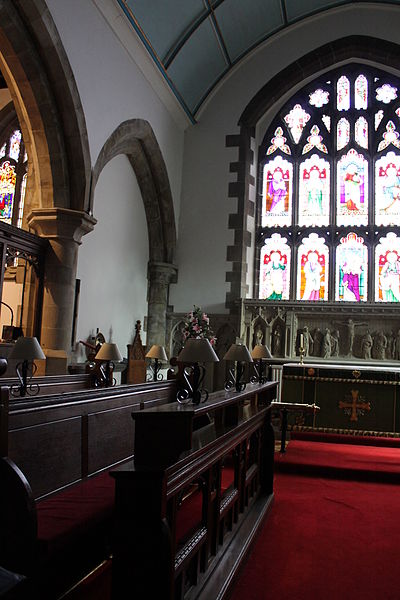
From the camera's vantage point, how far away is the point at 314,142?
36.1 feet

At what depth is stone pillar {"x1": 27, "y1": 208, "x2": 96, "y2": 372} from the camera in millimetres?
6930

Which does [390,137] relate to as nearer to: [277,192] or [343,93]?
[343,93]

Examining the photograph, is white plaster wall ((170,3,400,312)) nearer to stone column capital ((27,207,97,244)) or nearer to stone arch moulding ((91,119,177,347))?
stone arch moulding ((91,119,177,347))

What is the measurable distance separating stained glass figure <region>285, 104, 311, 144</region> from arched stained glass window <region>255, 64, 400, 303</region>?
20 mm

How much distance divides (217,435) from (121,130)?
21.3ft

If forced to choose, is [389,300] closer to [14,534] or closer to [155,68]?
[155,68]

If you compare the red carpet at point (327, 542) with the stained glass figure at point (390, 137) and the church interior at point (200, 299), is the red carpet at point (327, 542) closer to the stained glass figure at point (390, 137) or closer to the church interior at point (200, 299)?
the church interior at point (200, 299)

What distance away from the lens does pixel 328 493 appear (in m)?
4.65

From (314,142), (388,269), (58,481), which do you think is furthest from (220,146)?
(58,481)

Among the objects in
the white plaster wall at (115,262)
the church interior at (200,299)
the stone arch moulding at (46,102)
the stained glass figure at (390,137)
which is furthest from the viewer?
the stained glass figure at (390,137)

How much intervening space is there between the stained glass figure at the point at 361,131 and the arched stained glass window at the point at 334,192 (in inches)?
0.8

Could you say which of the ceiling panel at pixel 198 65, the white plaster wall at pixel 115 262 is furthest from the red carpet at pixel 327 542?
the ceiling panel at pixel 198 65

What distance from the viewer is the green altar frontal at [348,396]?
675 cm

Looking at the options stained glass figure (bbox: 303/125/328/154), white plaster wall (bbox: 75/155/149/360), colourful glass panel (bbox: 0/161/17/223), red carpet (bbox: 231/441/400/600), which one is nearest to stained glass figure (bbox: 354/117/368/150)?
stained glass figure (bbox: 303/125/328/154)
